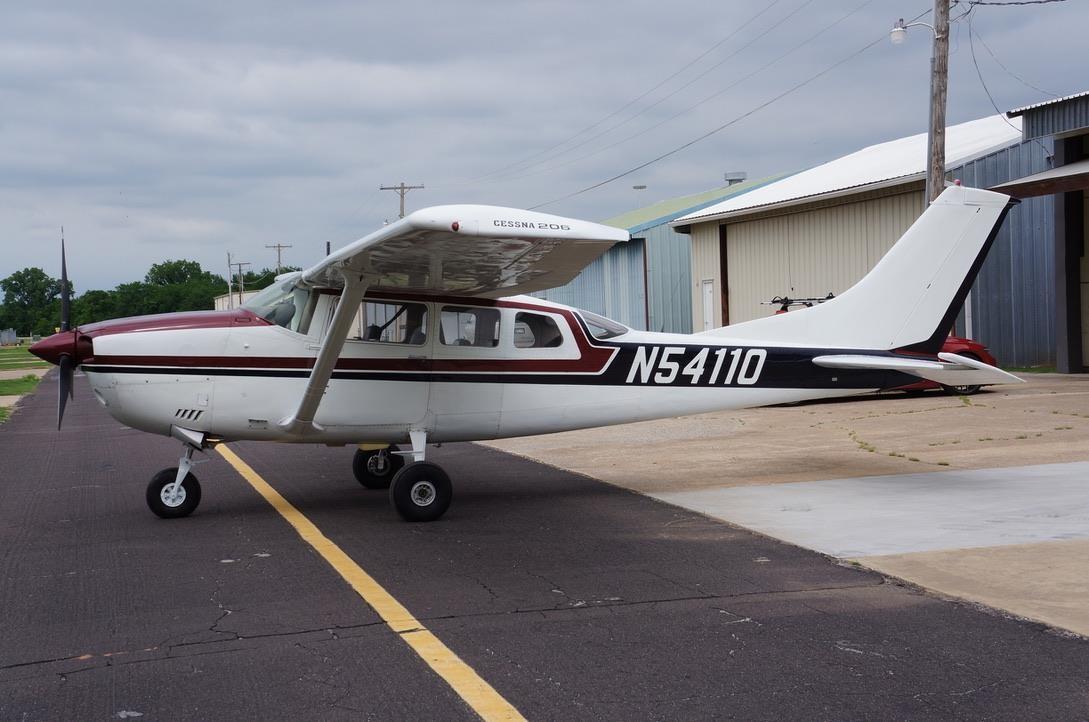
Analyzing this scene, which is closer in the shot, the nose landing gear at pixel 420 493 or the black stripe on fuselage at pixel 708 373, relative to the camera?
the nose landing gear at pixel 420 493

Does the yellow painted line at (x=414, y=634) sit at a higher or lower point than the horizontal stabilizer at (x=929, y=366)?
lower

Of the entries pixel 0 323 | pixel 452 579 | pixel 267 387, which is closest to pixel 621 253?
pixel 267 387

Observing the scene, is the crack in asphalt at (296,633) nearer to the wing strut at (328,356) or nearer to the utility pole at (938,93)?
the wing strut at (328,356)

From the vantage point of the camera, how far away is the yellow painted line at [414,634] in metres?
4.27

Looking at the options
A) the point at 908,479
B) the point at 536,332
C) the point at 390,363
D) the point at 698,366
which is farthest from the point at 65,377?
the point at 908,479

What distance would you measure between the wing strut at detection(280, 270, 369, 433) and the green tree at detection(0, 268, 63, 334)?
513ft

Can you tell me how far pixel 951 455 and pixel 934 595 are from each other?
243 inches

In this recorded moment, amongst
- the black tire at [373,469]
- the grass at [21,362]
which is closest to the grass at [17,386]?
the grass at [21,362]

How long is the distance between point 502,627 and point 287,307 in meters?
4.87

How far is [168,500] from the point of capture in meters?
8.98

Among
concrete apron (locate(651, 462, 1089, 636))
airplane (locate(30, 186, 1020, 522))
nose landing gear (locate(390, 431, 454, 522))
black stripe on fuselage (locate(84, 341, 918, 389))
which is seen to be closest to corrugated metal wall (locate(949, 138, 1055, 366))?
concrete apron (locate(651, 462, 1089, 636))

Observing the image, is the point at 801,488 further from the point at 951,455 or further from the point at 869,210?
the point at 869,210

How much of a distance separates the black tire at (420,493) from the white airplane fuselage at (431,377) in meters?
0.85

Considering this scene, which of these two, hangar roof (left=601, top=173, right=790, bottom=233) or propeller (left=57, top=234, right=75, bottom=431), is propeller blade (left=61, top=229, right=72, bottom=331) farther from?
hangar roof (left=601, top=173, right=790, bottom=233)
